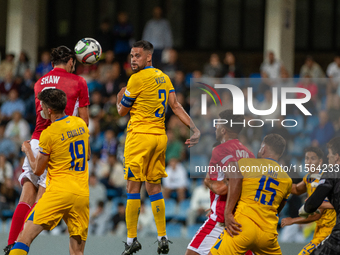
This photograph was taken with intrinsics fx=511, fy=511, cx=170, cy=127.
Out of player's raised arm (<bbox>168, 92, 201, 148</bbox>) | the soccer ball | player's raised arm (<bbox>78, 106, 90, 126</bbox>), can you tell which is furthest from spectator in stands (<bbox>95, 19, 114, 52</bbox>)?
player's raised arm (<bbox>78, 106, 90, 126</bbox>)

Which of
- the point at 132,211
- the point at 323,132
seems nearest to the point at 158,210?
the point at 132,211

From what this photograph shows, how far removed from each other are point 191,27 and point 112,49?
5.06 meters

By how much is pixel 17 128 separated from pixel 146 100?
312 inches

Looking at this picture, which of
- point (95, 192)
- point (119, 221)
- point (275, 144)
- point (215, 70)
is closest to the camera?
point (275, 144)

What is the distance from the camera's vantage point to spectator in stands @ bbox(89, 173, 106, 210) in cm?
1127

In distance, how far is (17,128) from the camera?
13422 mm

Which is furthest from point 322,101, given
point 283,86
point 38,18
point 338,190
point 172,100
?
point 38,18

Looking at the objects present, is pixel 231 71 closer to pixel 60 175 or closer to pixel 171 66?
pixel 171 66

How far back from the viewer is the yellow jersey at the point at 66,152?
526 centimetres

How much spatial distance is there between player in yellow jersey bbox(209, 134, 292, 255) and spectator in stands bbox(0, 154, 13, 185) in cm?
753

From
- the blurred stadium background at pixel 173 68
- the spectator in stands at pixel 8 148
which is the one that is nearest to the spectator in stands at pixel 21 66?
the blurred stadium background at pixel 173 68

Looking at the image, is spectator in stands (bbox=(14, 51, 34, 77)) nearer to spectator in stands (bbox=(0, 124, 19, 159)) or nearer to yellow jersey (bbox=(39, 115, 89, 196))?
spectator in stands (bbox=(0, 124, 19, 159))

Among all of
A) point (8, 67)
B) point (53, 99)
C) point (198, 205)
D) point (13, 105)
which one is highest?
point (8, 67)

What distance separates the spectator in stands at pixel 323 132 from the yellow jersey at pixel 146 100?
5479 mm
